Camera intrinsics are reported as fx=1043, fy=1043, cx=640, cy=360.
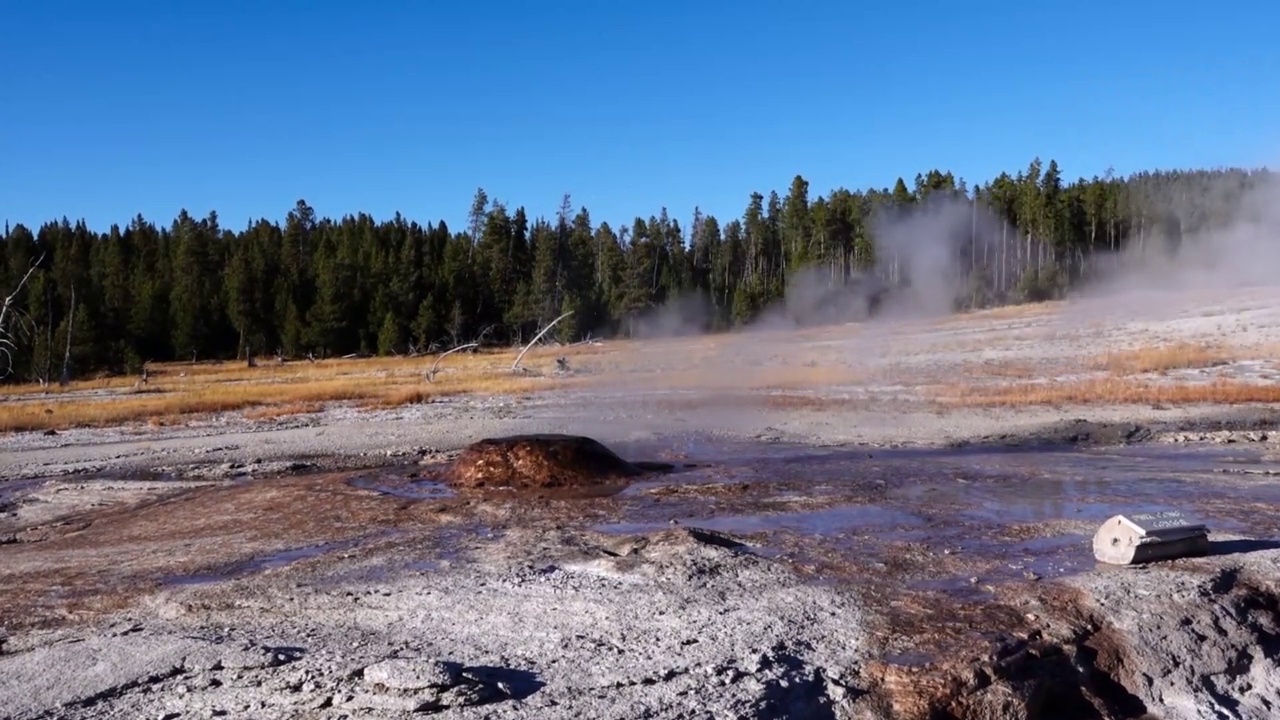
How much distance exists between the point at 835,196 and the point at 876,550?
4159 cm

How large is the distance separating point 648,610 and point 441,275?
55.4 metres

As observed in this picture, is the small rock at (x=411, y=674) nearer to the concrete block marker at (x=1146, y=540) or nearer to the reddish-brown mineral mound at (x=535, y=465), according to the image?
the concrete block marker at (x=1146, y=540)

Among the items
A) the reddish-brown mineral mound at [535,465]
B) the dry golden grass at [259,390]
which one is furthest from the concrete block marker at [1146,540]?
the dry golden grass at [259,390]

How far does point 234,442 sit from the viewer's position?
18.2 metres

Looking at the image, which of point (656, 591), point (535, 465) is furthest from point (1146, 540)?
point (535, 465)

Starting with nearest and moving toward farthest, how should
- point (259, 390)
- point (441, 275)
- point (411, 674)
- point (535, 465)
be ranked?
1. point (411, 674)
2. point (535, 465)
3. point (259, 390)
4. point (441, 275)

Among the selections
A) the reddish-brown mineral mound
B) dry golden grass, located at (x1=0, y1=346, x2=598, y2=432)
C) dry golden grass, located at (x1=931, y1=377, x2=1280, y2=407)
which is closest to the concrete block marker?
the reddish-brown mineral mound

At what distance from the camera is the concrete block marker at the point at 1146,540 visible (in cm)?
714

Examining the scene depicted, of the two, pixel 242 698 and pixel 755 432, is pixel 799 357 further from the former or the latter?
pixel 242 698

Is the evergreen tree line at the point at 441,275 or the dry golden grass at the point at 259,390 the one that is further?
the evergreen tree line at the point at 441,275

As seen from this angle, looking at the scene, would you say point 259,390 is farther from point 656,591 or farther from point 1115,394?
point 656,591

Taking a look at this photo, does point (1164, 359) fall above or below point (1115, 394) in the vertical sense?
above

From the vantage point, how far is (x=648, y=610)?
6.10 metres

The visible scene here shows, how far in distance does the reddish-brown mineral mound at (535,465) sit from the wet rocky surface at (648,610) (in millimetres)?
809
